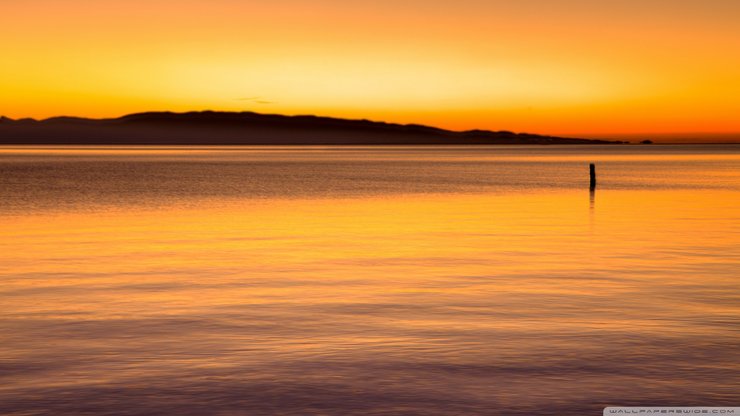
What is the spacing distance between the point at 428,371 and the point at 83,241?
21.7m

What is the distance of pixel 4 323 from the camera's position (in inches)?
639

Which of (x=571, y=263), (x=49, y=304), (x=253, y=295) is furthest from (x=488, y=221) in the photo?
(x=49, y=304)

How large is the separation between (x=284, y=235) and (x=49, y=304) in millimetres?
15916

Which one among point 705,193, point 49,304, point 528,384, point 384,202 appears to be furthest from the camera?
point 705,193

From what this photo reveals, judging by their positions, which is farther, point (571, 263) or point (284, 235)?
point (284, 235)

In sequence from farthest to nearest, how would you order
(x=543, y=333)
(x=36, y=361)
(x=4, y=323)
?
(x=4, y=323), (x=543, y=333), (x=36, y=361)

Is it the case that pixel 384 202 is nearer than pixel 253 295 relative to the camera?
No

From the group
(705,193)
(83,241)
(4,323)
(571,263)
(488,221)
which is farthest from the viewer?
(705,193)

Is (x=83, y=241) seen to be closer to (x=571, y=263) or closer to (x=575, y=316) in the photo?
(x=571, y=263)

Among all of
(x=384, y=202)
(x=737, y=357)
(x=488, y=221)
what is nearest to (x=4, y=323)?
(x=737, y=357)

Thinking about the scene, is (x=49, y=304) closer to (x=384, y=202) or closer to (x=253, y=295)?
(x=253, y=295)

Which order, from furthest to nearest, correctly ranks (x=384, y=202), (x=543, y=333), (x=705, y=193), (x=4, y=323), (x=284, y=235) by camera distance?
(x=705, y=193) → (x=384, y=202) → (x=284, y=235) → (x=4, y=323) → (x=543, y=333)

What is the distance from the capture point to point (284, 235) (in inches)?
1339

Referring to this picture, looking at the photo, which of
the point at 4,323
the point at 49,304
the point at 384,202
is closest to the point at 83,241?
the point at 49,304
